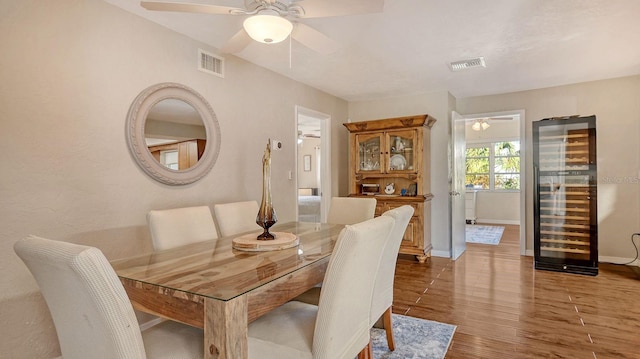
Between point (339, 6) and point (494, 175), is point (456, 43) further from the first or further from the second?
point (494, 175)

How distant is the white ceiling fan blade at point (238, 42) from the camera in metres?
2.24

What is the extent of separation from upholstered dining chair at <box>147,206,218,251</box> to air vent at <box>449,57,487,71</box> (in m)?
2.94

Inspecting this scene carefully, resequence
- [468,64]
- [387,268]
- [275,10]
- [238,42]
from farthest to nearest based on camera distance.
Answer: [468,64] < [238,42] < [387,268] < [275,10]

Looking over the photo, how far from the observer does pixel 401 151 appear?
4.87 m

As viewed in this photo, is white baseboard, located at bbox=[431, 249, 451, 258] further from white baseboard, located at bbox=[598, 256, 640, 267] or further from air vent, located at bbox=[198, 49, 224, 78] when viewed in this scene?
air vent, located at bbox=[198, 49, 224, 78]

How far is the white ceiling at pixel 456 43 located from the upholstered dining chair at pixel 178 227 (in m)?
1.47

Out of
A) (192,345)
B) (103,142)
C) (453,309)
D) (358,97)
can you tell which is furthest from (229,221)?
(358,97)

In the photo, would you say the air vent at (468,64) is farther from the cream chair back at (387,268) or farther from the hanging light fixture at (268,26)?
the hanging light fixture at (268,26)

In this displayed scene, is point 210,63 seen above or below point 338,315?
→ above

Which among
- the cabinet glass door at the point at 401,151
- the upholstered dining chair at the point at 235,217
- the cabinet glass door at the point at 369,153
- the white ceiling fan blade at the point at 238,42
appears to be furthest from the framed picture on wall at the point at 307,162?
the white ceiling fan blade at the point at 238,42

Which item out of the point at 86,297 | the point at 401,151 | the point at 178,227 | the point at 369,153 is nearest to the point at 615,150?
the point at 401,151

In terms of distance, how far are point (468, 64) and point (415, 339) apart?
279 centimetres

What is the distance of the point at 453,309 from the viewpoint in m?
3.00

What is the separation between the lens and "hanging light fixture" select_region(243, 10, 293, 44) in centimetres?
181
